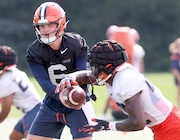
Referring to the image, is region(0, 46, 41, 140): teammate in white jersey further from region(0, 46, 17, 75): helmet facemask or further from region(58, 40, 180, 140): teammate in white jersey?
region(58, 40, 180, 140): teammate in white jersey

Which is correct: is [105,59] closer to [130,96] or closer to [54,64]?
[130,96]

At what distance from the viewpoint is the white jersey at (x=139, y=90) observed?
4660 millimetres

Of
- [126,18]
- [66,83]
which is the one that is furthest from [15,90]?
[126,18]

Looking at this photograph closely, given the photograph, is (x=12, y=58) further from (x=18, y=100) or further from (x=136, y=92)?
(x=136, y=92)

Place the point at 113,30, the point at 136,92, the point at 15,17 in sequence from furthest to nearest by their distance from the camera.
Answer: the point at 15,17 < the point at 113,30 < the point at 136,92

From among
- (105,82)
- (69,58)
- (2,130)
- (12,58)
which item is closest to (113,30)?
(2,130)

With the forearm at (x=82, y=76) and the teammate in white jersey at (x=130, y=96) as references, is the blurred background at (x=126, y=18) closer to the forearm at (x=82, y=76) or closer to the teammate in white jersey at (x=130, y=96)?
the forearm at (x=82, y=76)

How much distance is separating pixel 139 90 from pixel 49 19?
1350 millimetres

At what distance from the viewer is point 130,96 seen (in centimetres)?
462

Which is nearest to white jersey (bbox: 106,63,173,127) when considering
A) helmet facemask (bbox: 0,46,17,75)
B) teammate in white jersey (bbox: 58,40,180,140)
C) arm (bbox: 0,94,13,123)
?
teammate in white jersey (bbox: 58,40,180,140)

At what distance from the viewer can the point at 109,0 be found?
3275 cm

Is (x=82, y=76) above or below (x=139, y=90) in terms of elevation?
below

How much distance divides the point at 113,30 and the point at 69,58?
6.35 metres

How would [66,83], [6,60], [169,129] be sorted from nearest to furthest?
[169,129], [66,83], [6,60]
